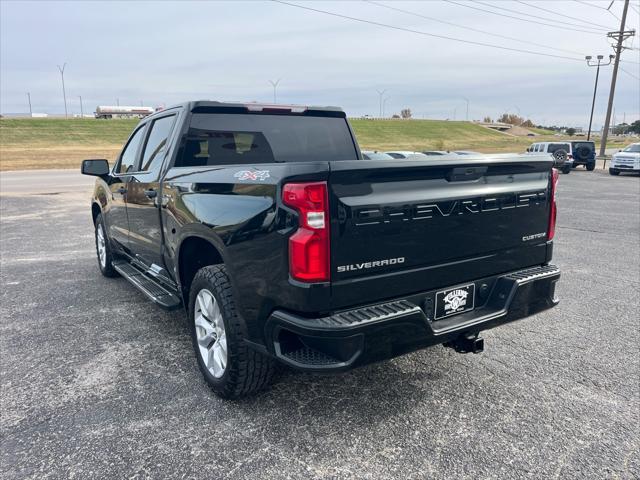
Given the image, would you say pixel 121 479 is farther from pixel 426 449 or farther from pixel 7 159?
pixel 7 159

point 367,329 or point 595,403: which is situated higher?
point 367,329

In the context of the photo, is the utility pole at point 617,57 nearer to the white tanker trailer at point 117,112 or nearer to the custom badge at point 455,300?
the custom badge at point 455,300

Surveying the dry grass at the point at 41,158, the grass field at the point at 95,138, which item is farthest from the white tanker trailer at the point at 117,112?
the dry grass at the point at 41,158

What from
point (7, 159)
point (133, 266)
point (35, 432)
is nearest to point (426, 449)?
point (35, 432)

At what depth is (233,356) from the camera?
9.71 ft

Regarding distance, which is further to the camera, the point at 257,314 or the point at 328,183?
the point at 257,314

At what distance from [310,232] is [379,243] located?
0.40m

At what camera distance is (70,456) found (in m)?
2.66


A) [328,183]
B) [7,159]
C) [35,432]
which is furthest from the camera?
[7,159]

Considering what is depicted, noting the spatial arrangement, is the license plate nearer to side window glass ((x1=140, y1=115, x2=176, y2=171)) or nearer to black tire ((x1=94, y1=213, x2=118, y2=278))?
side window glass ((x1=140, y1=115, x2=176, y2=171))

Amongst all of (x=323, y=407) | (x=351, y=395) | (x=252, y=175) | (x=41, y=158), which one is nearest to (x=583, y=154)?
(x=351, y=395)

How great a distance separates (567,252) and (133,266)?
6131 mm

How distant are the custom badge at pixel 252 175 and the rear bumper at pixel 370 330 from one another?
28.4 inches

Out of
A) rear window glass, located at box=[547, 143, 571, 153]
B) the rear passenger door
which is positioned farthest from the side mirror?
rear window glass, located at box=[547, 143, 571, 153]
